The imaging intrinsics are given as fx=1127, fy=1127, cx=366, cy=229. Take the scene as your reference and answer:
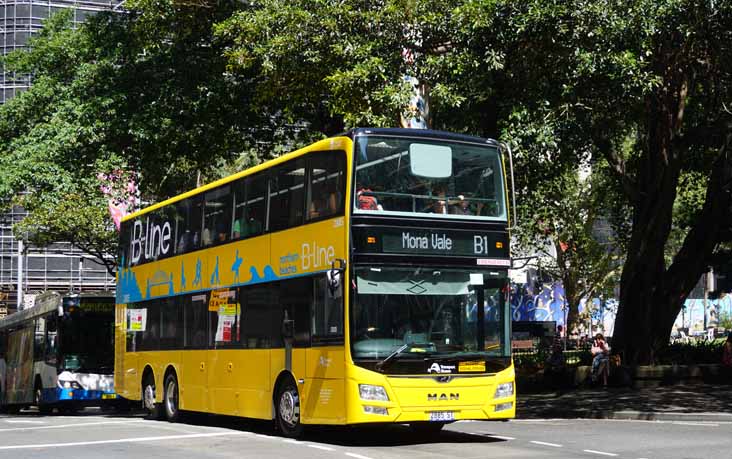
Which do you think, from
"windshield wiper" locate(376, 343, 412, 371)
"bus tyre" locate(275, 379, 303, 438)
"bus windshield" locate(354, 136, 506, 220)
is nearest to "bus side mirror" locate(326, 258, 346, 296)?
"bus windshield" locate(354, 136, 506, 220)

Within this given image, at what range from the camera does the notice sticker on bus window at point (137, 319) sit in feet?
73.1

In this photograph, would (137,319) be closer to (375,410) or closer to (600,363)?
(375,410)

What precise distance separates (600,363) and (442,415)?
594 inches

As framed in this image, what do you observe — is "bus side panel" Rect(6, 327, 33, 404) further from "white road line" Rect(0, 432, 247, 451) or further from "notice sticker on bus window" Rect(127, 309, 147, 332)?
"white road line" Rect(0, 432, 247, 451)

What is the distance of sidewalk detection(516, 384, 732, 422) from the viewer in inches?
789

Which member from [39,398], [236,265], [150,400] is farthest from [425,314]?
[39,398]

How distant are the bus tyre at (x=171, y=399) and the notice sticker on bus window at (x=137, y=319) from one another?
1.70 metres

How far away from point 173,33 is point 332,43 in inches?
251

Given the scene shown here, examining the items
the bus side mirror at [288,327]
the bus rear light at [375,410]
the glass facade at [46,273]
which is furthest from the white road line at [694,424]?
the glass facade at [46,273]

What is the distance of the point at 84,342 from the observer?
27359 millimetres

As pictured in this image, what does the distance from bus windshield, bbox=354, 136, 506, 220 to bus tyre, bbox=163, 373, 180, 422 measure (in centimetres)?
786

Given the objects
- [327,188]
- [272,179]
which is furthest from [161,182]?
[327,188]

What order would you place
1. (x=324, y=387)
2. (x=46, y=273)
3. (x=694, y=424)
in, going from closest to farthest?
(x=324, y=387), (x=694, y=424), (x=46, y=273)

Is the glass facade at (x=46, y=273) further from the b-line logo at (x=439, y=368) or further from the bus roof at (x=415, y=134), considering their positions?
the b-line logo at (x=439, y=368)
